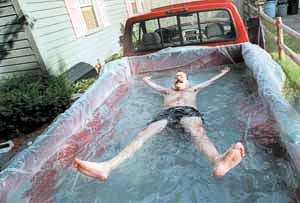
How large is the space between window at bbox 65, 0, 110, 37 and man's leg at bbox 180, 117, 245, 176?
15.2ft

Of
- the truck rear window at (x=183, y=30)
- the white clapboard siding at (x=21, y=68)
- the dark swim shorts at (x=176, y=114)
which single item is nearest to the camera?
the dark swim shorts at (x=176, y=114)

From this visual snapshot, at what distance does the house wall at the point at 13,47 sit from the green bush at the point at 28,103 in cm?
54

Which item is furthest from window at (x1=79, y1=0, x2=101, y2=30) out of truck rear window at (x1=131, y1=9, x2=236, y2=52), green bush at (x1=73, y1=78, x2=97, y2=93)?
truck rear window at (x1=131, y1=9, x2=236, y2=52)

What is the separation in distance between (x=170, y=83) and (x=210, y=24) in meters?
1.18

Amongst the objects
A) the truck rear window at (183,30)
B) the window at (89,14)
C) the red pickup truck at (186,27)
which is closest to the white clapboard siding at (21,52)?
the red pickup truck at (186,27)

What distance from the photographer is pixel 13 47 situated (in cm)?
477

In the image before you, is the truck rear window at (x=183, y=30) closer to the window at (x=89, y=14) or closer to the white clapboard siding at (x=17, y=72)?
the white clapboard siding at (x=17, y=72)

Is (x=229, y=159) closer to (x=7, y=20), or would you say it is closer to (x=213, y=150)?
(x=213, y=150)

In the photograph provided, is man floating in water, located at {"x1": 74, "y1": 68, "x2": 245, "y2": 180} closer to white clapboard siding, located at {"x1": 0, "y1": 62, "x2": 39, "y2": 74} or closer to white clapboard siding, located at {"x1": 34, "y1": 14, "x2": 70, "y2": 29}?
white clapboard siding, located at {"x1": 0, "y1": 62, "x2": 39, "y2": 74}

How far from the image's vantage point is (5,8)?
4445mm

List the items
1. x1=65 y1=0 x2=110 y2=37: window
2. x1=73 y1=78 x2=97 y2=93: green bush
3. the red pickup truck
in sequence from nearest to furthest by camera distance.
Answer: the red pickup truck < x1=73 y1=78 x2=97 y2=93: green bush < x1=65 y1=0 x2=110 y2=37: window

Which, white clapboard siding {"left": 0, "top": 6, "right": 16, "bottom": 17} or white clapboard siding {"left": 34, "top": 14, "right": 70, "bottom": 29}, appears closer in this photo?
white clapboard siding {"left": 0, "top": 6, "right": 16, "bottom": 17}

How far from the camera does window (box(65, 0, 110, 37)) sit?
612 cm

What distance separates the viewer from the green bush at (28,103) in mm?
3906
